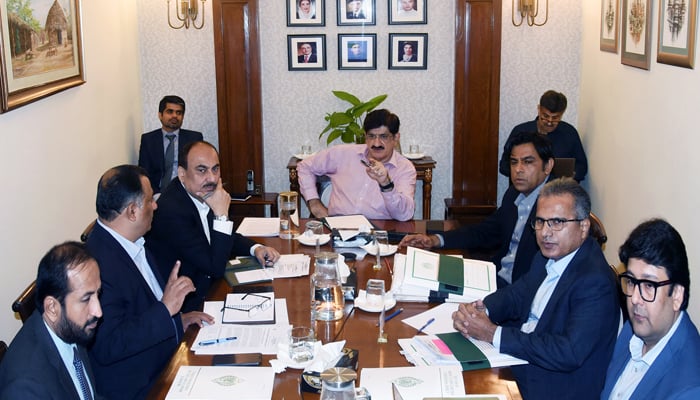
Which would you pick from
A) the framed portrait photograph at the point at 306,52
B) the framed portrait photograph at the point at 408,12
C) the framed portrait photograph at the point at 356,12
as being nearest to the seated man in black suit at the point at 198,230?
the framed portrait photograph at the point at 306,52

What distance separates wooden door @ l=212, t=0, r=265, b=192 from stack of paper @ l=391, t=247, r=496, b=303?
132 inches

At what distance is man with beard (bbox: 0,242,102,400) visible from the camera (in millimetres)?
2021

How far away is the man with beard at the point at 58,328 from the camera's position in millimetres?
2021

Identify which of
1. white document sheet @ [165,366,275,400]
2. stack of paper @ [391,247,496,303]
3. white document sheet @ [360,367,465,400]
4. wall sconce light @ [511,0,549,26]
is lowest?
white document sheet @ [360,367,465,400]

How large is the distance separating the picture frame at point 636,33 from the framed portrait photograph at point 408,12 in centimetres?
173

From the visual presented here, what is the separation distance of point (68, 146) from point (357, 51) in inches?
103

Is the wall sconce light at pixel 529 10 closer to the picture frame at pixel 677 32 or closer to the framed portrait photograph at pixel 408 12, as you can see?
the framed portrait photograph at pixel 408 12

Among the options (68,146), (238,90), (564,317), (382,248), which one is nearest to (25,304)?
(382,248)

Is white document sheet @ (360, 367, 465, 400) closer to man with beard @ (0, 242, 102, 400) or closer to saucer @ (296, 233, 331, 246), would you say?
man with beard @ (0, 242, 102, 400)

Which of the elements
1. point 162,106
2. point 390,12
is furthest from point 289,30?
point 162,106

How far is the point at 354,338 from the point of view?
265 cm

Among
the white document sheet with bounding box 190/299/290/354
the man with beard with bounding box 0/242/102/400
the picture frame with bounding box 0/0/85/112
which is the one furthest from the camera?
Result: the picture frame with bounding box 0/0/85/112

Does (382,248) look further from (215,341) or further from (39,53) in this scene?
(39,53)

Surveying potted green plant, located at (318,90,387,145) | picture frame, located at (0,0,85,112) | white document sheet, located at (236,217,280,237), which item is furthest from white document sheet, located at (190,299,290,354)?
potted green plant, located at (318,90,387,145)
